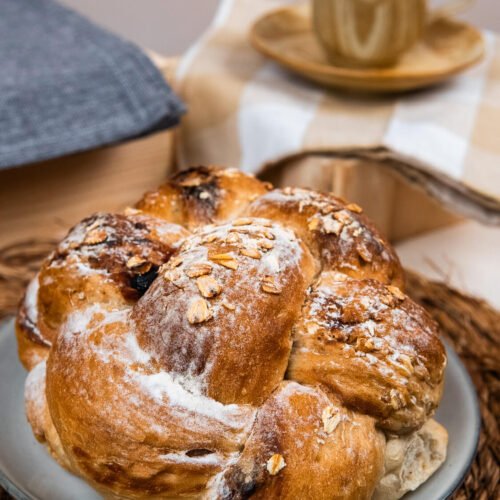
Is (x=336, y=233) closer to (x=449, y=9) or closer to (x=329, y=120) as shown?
(x=329, y=120)

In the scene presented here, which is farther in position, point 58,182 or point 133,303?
point 58,182

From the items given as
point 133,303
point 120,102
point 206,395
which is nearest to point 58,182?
point 120,102

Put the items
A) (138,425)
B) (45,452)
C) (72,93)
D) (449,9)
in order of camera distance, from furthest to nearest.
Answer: (449,9) → (72,93) → (45,452) → (138,425)

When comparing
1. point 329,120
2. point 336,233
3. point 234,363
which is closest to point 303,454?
point 234,363

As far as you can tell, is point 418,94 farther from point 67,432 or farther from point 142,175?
point 67,432

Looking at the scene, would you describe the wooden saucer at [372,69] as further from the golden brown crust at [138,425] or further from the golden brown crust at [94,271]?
the golden brown crust at [138,425]

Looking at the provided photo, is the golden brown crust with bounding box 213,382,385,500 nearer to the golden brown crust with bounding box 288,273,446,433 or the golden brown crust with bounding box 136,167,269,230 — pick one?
the golden brown crust with bounding box 288,273,446,433

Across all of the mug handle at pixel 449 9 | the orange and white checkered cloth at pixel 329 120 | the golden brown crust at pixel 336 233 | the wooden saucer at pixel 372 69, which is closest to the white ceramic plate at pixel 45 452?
the golden brown crust at pixel 336 233
